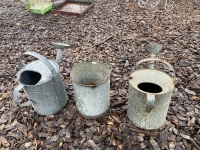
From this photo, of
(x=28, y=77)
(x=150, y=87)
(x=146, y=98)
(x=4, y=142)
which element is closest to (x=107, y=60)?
(x=150, y=87)

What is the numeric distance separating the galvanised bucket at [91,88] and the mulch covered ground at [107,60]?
17 centimetres

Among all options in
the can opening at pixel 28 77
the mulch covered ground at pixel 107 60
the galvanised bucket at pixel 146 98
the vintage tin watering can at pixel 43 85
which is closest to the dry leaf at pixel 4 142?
the mulch covered ground at pixel 107 60

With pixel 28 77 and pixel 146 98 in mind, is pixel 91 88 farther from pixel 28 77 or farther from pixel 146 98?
pixel 28 77

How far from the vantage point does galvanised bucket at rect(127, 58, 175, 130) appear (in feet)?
5.23

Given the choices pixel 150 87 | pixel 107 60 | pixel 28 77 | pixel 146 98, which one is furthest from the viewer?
pixel 107 60

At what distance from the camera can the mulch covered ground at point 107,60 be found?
1.87 m

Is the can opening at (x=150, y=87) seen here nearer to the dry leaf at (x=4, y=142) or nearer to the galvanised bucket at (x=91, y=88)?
the galvanised bucket at (x=91, y=88)

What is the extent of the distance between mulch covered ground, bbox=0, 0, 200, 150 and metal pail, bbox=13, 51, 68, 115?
0.17m

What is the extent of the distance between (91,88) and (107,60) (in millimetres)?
1271

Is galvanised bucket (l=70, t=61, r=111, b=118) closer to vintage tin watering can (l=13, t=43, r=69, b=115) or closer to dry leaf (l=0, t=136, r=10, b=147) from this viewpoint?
vintage tin watering can (l=13, t=43, r=69, b=115)

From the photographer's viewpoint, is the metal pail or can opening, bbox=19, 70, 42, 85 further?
can opening, bbox=19, 70, 42, 85

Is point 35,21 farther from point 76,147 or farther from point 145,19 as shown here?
point 76,147

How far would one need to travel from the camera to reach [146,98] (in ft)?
5.11

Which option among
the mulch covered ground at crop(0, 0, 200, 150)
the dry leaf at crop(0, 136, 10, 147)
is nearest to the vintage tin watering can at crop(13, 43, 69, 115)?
the mulch covered ground at crop(0, 0, 200, 150)
